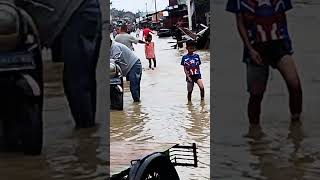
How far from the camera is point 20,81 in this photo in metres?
3.86

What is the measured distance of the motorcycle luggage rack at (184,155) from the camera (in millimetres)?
5421

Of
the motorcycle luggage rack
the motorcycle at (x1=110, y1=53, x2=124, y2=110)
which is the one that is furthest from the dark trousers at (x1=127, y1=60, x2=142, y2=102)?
the motorcycle luggage rack

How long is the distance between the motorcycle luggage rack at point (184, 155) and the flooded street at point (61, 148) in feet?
4.34

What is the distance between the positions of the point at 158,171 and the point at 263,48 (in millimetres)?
1144

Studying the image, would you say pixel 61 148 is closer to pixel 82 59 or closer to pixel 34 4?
pixel 82 59

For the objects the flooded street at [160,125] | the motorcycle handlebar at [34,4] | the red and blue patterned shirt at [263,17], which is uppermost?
the motorcycle handlebar at [34,4]

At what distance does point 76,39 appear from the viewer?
396 cm

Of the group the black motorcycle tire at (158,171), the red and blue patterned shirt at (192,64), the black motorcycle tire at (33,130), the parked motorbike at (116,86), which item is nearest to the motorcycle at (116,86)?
the parked motorbike at (116,86)

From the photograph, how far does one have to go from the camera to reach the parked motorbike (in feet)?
34.1

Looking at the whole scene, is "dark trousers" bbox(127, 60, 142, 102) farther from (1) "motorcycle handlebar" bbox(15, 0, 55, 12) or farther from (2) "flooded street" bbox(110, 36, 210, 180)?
(1) "motorcycle handlebar" bbox(15, 0, 55, 12)

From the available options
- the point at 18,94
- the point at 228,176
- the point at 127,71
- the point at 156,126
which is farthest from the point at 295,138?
the point at 127,71

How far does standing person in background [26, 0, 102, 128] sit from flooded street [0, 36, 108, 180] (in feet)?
Result: 0.15

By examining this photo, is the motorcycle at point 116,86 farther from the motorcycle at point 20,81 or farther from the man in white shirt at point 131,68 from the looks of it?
the motorcycle at point 20,81

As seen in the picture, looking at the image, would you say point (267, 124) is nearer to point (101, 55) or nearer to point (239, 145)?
point (239, 145)
